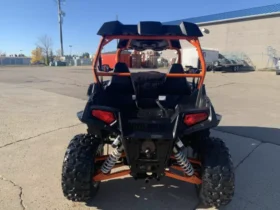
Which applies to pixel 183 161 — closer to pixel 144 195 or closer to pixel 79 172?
pixel 144 195

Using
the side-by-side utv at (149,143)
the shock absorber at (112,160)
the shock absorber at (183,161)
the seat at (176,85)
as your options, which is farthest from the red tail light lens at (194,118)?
the seat at (176,85)

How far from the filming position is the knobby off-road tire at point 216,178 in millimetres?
2561

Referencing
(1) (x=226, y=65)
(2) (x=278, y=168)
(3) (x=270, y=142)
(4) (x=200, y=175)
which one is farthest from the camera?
(1) (x=226, y=65)

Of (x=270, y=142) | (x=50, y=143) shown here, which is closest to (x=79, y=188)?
(x=50, y=143)

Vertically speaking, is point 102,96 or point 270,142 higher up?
point 102,96

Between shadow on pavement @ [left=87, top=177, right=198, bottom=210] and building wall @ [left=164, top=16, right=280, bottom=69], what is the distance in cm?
2539

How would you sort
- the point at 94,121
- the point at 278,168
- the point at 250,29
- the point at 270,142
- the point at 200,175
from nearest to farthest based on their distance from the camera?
1. the point at 94,121
2. the point at 200,175
3. the point at 278,168
4. the point at 270,142
5. the point at 250,29

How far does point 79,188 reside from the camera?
2.63 m

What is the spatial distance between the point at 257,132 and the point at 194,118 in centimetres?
367

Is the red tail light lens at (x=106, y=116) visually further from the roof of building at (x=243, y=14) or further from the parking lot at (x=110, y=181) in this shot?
the roof of building at (x=243, y=14)

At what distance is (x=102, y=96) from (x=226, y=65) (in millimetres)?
26486

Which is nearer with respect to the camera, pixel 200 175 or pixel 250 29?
pixel 200 175

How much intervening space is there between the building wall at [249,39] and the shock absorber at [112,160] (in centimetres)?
2593

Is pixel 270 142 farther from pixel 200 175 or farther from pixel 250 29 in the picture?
pixel 250 29
